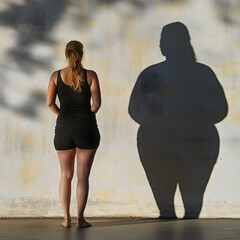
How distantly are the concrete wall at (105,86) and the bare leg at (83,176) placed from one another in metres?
0.68

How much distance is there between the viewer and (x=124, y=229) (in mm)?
8234

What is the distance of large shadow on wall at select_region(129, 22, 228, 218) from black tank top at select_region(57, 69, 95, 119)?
935mm

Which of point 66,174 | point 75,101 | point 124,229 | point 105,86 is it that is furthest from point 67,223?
point 105,86

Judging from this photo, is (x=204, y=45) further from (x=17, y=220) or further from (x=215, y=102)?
(x=17, y=220)

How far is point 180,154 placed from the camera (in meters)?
9.19

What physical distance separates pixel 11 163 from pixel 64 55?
130cm

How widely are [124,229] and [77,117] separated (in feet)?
3.90

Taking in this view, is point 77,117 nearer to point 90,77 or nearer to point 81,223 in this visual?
point 90,77

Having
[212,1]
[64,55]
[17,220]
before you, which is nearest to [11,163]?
[17,220]

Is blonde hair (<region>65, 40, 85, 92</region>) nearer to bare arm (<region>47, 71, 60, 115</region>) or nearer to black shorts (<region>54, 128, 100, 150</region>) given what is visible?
bare arm (<region>47, 71, 60, 115</region>)

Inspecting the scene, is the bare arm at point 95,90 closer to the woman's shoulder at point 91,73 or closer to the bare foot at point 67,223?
the woman's shoulder at point 91,73

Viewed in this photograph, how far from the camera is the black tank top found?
330 inches

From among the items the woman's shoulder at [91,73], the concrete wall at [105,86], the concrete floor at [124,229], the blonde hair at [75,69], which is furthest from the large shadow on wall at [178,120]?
the blonde hair at [75,69]

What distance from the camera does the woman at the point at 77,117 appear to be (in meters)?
8.37
